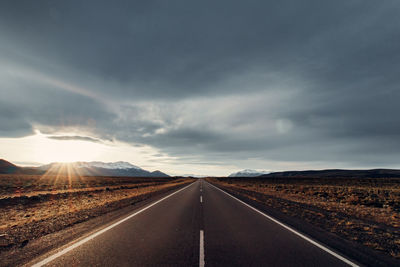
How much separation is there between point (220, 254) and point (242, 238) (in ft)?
5.54

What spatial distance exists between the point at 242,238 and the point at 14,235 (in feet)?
24.5

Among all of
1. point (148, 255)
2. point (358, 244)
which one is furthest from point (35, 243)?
point (358, 244)

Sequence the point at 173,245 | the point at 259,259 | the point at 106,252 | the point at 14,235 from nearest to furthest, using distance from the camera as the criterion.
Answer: the point at 259,259
the point at 106,252
the point at 173,245
the point at 14,235

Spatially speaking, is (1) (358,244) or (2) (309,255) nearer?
(2) (309,255)

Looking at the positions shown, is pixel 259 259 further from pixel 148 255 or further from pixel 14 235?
pixel 14 235

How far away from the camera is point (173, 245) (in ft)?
19.0

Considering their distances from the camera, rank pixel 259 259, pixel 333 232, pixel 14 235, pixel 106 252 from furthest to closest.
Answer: pixel 333 232
pixel 14 235
pixel 106 252
pixel 259 259

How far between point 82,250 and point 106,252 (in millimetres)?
669

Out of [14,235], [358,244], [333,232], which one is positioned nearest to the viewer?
[358,244]

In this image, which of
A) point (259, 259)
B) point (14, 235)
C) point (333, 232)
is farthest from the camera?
point (333, 232)

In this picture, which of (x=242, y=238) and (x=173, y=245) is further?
(x=242, y=238)

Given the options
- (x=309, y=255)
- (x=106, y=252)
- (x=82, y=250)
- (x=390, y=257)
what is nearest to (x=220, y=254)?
(x=309, y=255)

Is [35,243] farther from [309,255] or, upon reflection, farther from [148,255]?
[309,255]

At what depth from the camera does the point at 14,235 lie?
6.95 meters
